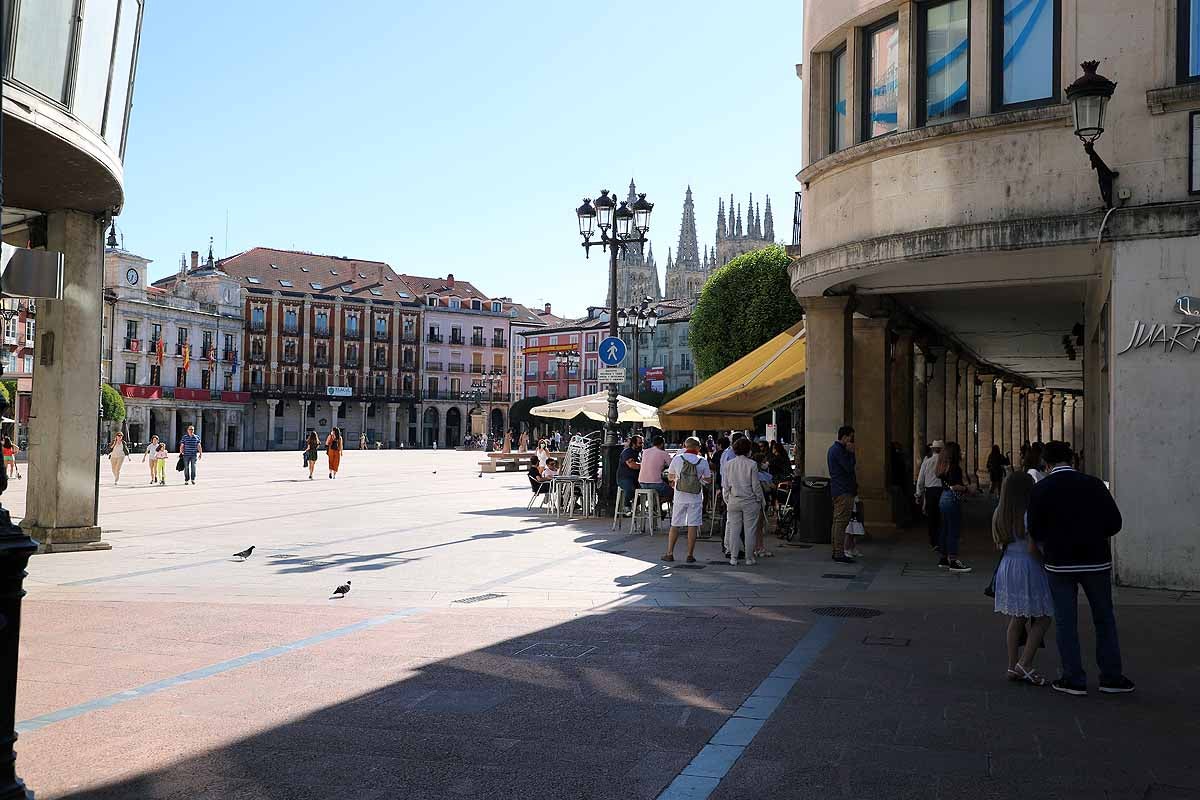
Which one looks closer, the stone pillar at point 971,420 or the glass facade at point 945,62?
the glass facade at point 945,62

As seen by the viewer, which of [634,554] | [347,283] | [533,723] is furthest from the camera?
[347,283]

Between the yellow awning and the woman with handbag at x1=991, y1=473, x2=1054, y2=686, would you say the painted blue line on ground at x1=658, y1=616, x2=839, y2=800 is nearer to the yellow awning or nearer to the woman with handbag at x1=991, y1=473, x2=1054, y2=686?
the woman with handbag at x1=991, y1=473, x2=1054, y2=686

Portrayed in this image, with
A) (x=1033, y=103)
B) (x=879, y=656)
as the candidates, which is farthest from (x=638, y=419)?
(x=879, y=656)

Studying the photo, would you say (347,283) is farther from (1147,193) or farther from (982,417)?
(1147,193)

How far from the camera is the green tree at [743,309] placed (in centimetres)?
5416

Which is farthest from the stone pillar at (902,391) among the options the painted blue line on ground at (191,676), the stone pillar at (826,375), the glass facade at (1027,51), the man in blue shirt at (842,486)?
the painted blue line on ground at (191,676)

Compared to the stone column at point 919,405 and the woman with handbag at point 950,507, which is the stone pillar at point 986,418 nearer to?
the stone column at point 919,405

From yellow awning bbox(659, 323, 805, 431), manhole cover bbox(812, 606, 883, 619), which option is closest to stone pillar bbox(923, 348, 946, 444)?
yellow awning bbox(659, 323, 805, 431)

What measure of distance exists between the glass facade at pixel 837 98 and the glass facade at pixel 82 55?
9566 mm

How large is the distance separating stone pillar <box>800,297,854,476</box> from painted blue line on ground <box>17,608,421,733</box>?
28.3 feet

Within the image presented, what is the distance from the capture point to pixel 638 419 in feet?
78.5

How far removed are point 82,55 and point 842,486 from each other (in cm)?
Answer: 1076

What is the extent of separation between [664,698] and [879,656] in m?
2.15

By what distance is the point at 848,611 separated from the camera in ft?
33.0
